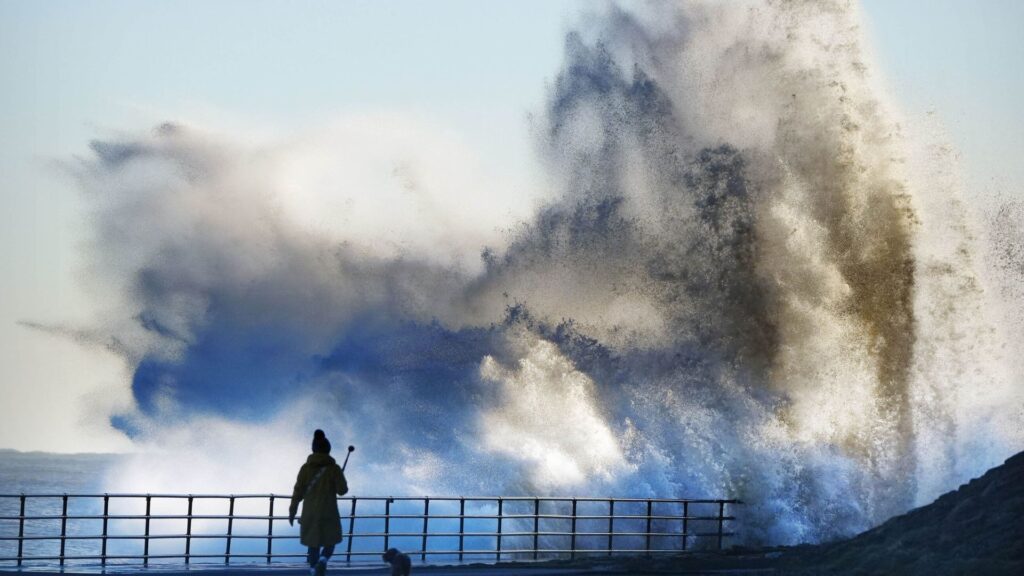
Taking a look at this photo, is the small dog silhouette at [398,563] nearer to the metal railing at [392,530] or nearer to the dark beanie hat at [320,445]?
the dark beanie hat at [320,445]

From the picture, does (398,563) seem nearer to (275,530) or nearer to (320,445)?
(320,445)

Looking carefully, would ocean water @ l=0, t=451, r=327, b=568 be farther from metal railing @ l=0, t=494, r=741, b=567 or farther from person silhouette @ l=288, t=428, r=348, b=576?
person silhouette @ l=288, t=428, r=348, b=576

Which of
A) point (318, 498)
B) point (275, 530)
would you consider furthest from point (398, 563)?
point (275, 530)

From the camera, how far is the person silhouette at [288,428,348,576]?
59.3 feet

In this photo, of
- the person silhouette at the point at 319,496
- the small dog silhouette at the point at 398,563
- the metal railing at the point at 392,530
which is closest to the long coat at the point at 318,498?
the person silhouette at the point at 319,496

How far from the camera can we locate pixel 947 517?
21.5 metres

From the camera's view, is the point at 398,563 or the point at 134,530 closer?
the point at 398,563

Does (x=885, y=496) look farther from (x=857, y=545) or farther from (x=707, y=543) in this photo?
(x=857, y=545)

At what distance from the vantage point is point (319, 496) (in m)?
18.1

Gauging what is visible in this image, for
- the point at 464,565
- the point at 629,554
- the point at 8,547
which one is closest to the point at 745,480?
the point at 629,554

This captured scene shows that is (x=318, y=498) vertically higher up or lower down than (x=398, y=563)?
higher up

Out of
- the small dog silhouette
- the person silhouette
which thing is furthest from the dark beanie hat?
the small dog silhouette

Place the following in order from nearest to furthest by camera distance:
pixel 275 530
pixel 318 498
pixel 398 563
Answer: pixel 398 563
pixel 318 498
pixel 275 530

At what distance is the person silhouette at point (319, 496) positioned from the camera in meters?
18.1
